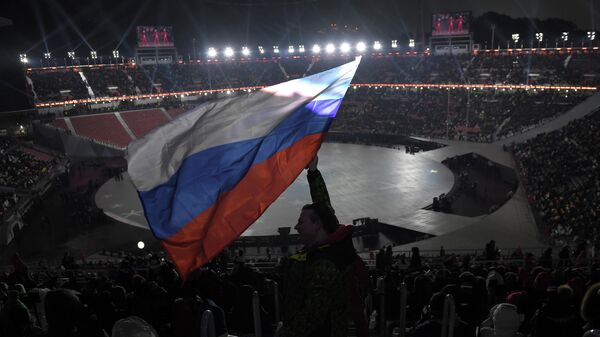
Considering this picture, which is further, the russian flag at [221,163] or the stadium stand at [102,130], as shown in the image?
the stadium stand at [102,130]

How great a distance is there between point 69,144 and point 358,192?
29914 millimetres

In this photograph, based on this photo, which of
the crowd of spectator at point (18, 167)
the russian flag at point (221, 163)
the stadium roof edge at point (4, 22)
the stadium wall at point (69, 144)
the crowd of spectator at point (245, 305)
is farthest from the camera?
the stadium wall at point (69, 144)

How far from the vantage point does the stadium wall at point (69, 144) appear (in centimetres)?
4256

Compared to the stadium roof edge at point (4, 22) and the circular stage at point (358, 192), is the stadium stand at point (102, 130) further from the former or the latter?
the circular stage at point (358, 192)

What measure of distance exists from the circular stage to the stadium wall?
1095 cm

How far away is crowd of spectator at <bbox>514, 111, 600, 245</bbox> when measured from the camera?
17703mm

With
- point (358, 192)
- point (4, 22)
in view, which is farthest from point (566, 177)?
point (4, 22)

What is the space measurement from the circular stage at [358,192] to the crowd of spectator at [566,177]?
17.1 ft

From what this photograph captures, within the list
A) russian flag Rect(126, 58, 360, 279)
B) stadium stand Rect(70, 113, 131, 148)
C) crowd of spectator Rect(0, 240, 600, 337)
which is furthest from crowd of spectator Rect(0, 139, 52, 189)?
russian flag Rect(126, 58, 360, 279)

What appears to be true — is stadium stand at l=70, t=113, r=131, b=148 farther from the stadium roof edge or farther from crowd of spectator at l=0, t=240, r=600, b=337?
crowd of spectator at l=0, t=240, r=600, b=337

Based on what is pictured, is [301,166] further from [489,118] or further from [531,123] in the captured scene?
[489,118]

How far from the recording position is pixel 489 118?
46844mm

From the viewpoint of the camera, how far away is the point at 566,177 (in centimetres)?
2384

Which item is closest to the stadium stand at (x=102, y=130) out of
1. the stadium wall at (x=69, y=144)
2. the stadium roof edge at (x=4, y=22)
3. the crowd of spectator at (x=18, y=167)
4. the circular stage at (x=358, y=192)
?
the stadium wall at (x=69, y=144)
